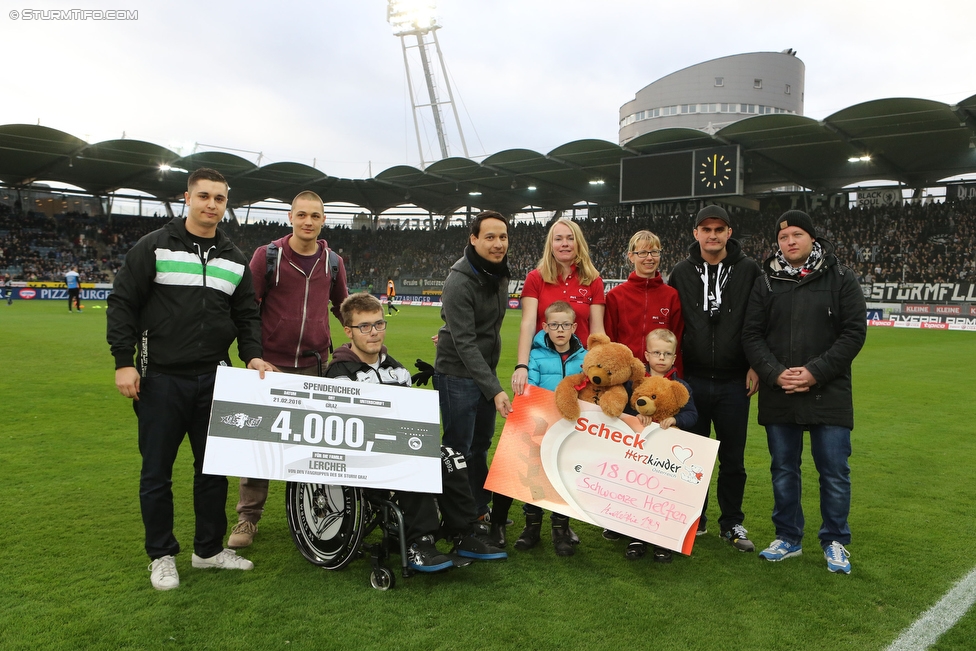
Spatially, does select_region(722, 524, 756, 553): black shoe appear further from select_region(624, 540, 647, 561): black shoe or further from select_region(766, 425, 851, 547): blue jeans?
select_region(624, 540, 647, 561): black shoe

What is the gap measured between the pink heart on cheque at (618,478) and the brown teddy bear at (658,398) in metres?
0.12

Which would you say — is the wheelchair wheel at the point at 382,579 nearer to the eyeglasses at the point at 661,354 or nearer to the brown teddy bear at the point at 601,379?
the brown teddy bear at the point at 601,379

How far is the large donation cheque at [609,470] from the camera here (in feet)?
12.8

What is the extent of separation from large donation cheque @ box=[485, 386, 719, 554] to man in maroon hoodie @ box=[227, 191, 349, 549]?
4.69ft

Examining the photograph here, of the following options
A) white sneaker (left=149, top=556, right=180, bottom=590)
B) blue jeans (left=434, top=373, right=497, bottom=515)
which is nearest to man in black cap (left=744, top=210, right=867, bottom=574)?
blue jeans (left=434, top=373, right=497, bottom=515)

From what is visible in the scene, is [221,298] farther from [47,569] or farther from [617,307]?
[617,307]

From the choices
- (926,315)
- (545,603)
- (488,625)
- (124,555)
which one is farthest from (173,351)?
(926,315)

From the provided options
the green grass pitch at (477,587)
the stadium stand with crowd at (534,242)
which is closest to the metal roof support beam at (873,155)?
the stadium stand with crowd at (534,242)

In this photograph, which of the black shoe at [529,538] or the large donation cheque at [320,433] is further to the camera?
the black shoe at [529,538]

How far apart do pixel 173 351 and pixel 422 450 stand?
1430mm

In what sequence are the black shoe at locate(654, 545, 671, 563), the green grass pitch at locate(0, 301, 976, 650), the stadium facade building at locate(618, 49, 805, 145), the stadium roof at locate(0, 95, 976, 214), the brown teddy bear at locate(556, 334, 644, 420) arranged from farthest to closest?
the stadium facade building at locate(618, 49, 805, 145) < the stadium roof at locate(0, 95, 976, 214) < the black shoe at locate(654, 545, 671, 563) < the brown teddy bear at locate(556, 334, 644, 420) < the green grass pitch at locate(0, 301, 976, 650)

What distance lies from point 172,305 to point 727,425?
11.3ft

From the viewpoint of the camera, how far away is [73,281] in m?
25.5

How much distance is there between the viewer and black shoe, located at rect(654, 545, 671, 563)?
402 cm
